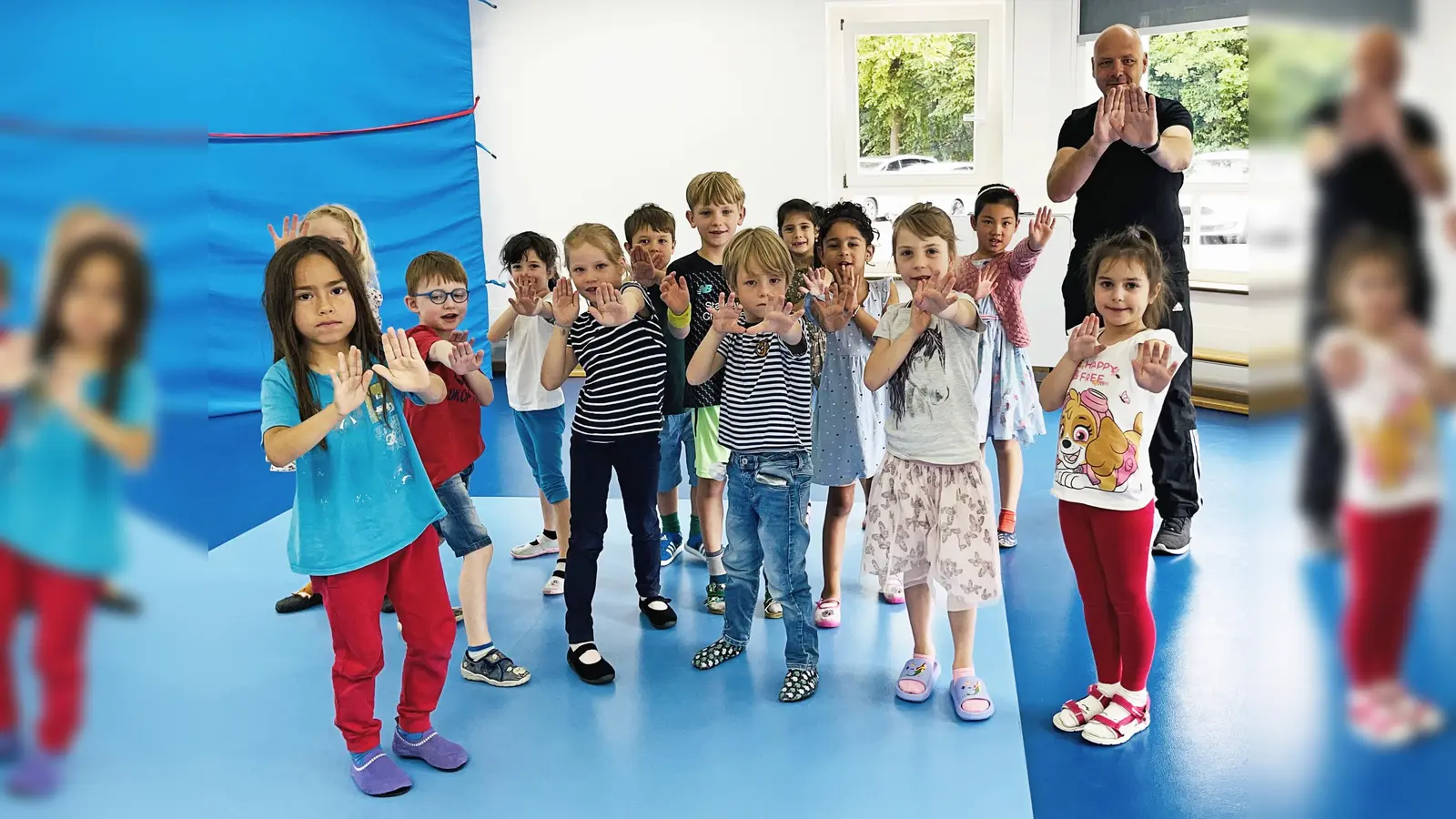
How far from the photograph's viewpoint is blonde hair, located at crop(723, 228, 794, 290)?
236 centimetres

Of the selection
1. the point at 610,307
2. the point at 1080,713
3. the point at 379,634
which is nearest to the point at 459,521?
the point at 379,634

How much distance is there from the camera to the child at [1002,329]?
3053 mm

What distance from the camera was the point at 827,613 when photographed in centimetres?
279

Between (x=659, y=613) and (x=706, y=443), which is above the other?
(x=706, y=443)

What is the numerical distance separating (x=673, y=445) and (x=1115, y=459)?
1385mm

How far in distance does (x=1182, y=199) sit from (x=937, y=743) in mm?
4321

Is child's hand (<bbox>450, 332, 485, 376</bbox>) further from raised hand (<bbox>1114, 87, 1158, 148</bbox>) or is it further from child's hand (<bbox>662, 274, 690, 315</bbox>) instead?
raised hand (<bbox>1114, 87, 1158, 148</bbox>)

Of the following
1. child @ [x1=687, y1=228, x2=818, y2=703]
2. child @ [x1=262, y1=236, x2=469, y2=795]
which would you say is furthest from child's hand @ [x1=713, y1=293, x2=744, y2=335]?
child @ [x1=262, y1=236, x2=469, y2=795]

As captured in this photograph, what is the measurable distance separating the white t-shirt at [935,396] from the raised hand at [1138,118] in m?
0.68

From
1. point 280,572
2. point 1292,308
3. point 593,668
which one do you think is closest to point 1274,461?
point 1292,308

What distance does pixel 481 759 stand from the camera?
217 cm

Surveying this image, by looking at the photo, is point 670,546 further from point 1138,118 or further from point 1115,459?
point 1138,118

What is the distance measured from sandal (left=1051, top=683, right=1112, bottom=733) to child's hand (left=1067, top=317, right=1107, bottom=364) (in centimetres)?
73

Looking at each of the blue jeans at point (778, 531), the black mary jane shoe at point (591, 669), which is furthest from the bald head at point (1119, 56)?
the black mary jane shoe at point (591, 669)
